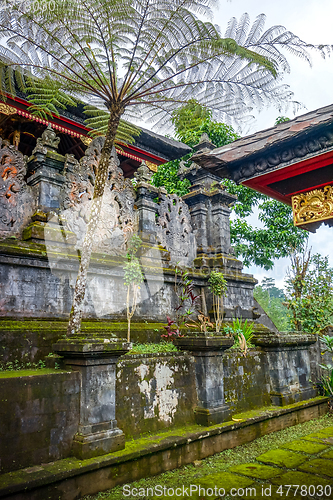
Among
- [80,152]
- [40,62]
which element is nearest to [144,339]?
[40,62]

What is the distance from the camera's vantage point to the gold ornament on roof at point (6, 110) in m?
7.68

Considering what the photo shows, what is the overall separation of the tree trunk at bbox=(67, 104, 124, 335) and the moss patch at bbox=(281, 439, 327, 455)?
12.3ft

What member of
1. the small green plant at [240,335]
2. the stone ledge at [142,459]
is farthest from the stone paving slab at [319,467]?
the small green plant at [240,335]

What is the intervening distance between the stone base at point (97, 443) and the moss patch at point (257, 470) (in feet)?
5.12

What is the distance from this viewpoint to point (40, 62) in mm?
5133

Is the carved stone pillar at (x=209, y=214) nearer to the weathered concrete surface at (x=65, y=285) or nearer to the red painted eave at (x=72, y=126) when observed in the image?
the weathered concrete surface at (x=65, y=285)

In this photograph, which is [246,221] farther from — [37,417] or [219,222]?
[37,417]

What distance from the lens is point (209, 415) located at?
5.27 meters

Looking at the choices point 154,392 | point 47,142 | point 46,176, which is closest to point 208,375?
point 154,392

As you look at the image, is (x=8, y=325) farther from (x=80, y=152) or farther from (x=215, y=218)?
(x=80, y=152)

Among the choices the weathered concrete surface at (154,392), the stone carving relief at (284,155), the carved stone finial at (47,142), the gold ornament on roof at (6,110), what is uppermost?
the gold ornament on roof at (6,110)

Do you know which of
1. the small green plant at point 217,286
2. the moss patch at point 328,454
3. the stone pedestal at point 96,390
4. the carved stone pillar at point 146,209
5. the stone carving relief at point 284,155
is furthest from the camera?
the small green plant at point 217,286

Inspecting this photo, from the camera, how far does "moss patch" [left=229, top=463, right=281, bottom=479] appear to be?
168 inches

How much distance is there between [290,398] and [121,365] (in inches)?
173
